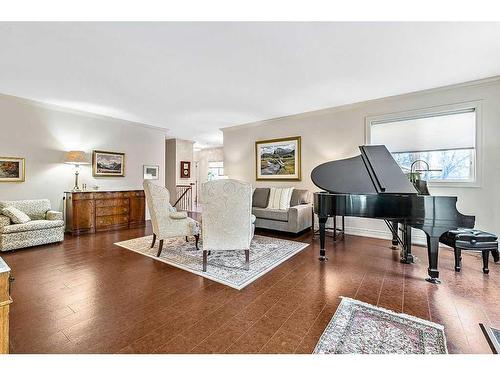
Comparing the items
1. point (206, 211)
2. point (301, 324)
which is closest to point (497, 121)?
point (301, 324)

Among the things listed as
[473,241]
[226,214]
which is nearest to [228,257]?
[226,214]

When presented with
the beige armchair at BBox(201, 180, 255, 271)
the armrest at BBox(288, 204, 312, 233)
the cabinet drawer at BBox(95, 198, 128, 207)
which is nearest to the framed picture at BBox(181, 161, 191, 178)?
the cabinet drawer at BBox(95, 198, 128, 207)

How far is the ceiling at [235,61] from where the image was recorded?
2.32 meters

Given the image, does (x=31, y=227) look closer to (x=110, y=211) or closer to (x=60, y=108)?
(x=110, y=211)

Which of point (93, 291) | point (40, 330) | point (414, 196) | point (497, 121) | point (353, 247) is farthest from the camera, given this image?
point (353, 247)

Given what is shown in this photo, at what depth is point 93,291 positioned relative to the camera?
2.29m

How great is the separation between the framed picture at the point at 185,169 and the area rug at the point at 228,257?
15.1 ft

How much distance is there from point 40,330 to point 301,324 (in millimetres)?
1922

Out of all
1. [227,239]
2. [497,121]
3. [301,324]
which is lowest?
[301,324]

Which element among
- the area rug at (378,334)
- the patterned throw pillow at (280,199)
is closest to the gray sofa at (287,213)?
the patterned throw pillow at (280,199)

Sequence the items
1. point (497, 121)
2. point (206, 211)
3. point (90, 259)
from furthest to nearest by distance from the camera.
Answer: point (497, 121) < point (90, 259) < point (206, 211)
